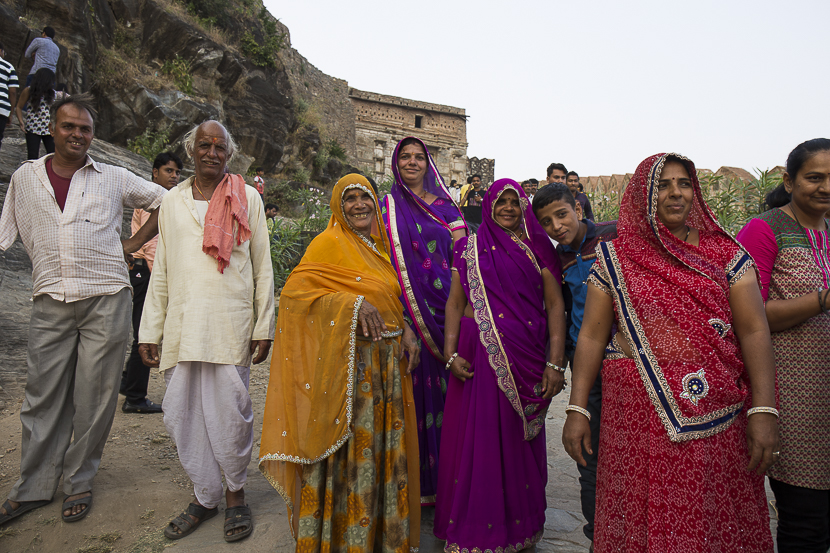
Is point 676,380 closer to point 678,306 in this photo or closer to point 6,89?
point 678,306

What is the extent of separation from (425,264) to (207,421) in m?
1.48

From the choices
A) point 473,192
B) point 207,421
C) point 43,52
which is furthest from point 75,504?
point 473,192

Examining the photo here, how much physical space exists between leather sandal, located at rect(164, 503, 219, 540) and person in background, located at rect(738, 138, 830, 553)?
2652 millimetres

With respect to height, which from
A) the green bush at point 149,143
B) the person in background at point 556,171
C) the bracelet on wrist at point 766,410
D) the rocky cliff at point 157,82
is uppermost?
the rocky cliff at point 157,82

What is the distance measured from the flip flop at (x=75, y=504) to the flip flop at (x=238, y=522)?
80 centimetres

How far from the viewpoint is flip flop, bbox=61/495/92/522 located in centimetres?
274

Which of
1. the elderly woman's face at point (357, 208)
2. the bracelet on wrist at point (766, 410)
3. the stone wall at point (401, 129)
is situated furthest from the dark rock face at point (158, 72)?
the stone wall at point (401, 129)

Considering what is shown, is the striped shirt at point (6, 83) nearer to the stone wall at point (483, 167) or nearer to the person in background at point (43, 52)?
the person in background at point (43, 52)

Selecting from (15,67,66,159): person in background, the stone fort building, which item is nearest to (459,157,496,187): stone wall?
the stone fort building

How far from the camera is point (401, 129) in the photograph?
92.9ft

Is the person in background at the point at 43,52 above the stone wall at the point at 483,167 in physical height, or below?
below

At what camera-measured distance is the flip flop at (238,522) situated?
8.48 feet

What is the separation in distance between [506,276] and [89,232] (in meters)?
2.30

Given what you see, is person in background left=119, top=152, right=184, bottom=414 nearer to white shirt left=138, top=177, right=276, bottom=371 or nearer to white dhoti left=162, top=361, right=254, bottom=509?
white shirt left=138, top=177, right=276, bottom=371
